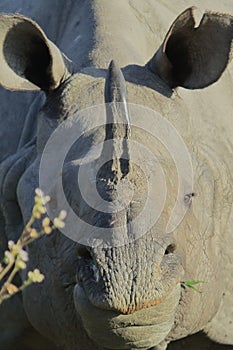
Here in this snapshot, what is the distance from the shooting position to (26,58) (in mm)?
7078

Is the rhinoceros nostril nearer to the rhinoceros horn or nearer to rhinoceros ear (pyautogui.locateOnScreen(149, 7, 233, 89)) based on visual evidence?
the rhinoceros horn

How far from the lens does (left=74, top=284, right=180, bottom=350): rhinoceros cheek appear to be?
20.3ft

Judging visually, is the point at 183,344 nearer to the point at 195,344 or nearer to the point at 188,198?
the point at 195,344

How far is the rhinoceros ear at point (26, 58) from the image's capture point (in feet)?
22.8

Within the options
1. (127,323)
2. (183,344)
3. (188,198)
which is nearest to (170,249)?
(127,323)

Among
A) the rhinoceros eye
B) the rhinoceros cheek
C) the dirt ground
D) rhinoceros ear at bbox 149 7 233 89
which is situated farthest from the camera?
the dirt ground

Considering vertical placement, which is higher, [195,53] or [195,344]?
[195,53]

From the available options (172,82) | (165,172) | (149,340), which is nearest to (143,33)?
(172,82)

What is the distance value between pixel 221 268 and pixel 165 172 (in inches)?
43.6

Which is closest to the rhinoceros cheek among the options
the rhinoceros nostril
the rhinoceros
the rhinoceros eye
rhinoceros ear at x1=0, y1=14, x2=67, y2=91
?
the rhinoceros

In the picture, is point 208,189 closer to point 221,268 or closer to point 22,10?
point 221,268

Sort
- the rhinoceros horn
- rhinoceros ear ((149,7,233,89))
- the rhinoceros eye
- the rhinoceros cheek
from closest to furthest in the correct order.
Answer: the rhinoceros horn, the rhinoceros cheek, the rhinoceros eye, rhinoceros ear ((149,7,233,89))

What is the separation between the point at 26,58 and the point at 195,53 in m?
0.74

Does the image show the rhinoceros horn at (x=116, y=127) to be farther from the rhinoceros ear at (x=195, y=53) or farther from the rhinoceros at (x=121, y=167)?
the rhinoceros ear at (x=195, y=53)
